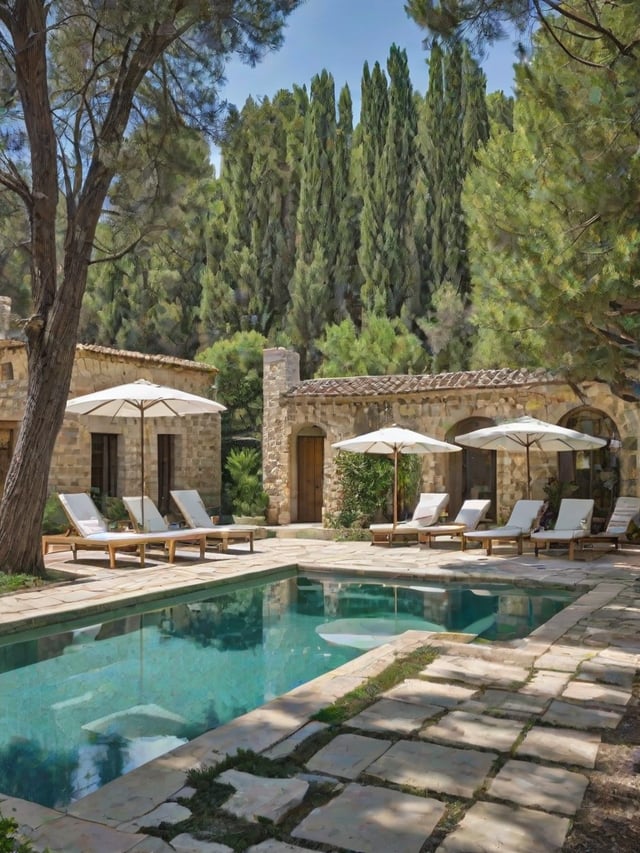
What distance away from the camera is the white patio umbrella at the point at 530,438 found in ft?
37.3

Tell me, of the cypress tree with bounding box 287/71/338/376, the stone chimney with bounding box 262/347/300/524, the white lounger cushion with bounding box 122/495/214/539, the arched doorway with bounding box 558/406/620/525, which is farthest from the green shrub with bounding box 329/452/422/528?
the cypress tree with bounding box 287/71/338/376

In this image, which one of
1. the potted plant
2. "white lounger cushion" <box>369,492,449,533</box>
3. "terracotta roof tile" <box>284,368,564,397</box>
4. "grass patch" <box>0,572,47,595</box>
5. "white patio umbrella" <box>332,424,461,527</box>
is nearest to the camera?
"grass patch" <box>0,572,47,595</box>

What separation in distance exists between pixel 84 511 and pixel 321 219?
20.5m

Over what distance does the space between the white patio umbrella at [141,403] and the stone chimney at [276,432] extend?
4.99 meters

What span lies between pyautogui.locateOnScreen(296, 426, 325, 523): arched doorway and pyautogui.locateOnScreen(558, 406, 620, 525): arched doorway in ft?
17.8

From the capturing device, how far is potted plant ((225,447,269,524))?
16.0 m

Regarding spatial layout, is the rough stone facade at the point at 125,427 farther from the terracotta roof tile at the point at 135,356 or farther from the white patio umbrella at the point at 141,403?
the white patio umbrella at the point at 141,403

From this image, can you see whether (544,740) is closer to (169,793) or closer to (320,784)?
(320,784)

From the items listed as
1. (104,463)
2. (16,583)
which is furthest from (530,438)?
(104,463)

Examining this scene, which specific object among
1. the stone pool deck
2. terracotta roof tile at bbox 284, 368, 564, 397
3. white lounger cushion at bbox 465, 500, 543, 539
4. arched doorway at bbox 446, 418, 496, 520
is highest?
terracotta roof tile at bbox 284, 368, 564, 397

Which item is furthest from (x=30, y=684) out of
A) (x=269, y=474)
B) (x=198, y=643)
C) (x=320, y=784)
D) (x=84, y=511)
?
(x=269, y=474)

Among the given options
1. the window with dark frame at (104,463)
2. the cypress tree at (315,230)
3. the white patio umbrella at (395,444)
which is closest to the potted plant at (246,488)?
the window with dark frame at (104,463)

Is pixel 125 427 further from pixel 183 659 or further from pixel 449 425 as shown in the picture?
pixel 183 659

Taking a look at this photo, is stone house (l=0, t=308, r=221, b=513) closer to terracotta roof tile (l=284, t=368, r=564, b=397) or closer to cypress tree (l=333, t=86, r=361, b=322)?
terracotta roof tile (l=284, t=368, r=564, b=397)
